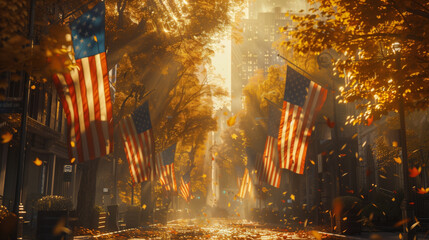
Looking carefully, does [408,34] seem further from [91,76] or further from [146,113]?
[146,113]

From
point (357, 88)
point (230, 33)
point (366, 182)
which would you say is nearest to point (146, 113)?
point (230, 33)

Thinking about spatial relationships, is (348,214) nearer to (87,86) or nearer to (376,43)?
(376,43)

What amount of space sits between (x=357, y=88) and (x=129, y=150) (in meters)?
9.36

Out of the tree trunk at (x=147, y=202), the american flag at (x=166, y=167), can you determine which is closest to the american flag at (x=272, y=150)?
the american flag at (x=166, y=167)

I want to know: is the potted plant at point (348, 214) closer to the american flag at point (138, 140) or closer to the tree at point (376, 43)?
the tree at point (376, 43)

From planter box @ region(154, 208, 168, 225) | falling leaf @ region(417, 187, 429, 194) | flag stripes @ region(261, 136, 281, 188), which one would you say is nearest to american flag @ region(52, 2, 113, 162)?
flag stripes @ region(261, 136, 281, 188)

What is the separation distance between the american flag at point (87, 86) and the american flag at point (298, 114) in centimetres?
798

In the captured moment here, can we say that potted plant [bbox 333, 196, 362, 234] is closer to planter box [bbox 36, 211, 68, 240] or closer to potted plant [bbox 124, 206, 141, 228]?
planter box [bbox 36, 211, 68, 240]

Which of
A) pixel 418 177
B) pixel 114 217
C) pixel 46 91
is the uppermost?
pixel 46 91

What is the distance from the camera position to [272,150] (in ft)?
90.5

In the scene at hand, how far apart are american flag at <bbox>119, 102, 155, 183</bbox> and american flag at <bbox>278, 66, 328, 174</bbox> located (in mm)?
5314

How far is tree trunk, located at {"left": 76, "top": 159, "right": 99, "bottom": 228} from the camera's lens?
23391mm

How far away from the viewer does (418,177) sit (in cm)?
2880

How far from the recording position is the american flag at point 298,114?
19.4 meters
